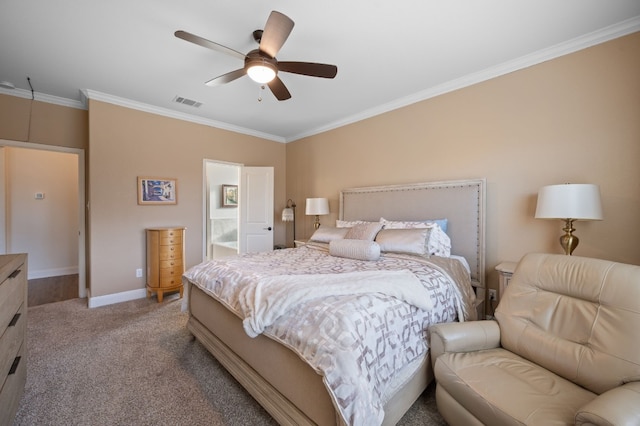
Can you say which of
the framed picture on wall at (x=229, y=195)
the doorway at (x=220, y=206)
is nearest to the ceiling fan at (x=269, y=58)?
the doorway at (x=220, y=206)

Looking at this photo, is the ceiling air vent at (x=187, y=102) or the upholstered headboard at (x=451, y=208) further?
the ceiling air vent at (x=187, y=102)

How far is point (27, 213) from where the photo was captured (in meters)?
4.86

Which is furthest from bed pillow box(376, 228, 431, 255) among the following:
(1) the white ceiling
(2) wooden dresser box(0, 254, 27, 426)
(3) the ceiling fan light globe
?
(2) wooden dresser box(0, 254, 27, 426)

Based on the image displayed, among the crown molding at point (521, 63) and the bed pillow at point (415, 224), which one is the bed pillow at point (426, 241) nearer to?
the bed pillow at point (415, 224)

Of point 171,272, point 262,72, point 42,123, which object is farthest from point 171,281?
point 262,72

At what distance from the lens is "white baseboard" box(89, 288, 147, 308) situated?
349 centimetres

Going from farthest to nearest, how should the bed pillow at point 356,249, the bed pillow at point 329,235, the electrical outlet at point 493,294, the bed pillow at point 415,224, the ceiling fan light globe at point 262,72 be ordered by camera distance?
the bed pillow at point 329,235 < the bed pillow at point 415,224 < the electrical outlet at point 493,294 < the bed pillow at point 356,249 < the ceiling fan light globe at point 262,72

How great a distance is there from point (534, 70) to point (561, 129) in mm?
658

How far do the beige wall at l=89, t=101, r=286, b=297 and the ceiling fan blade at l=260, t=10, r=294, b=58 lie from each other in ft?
9.37

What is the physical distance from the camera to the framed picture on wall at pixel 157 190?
388cm

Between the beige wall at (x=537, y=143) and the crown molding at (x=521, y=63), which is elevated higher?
the crown molding at (x=521, y=63)

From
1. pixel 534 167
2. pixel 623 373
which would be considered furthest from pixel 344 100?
pixel 623 373

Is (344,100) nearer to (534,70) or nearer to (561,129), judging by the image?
(534,70)

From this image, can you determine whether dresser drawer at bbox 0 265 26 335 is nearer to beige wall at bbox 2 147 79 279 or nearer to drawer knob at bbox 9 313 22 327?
drawer knob at bbox 9 313 22 327
